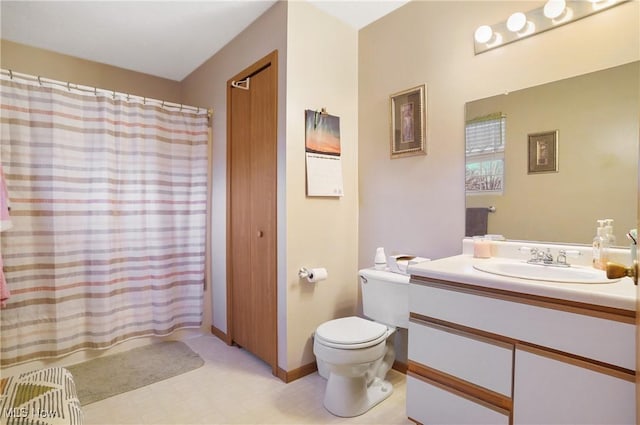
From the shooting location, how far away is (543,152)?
1534 mm

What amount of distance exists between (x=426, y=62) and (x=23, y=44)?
9.99 ft

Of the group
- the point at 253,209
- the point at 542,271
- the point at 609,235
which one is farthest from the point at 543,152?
the point at 253,209

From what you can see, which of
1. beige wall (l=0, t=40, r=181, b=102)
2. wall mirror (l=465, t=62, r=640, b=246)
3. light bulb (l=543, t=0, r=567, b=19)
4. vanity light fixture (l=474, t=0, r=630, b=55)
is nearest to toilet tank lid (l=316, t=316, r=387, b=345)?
wall mirror (l=465, t=62, r=640, b=246)

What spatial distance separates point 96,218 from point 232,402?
5.01 ft

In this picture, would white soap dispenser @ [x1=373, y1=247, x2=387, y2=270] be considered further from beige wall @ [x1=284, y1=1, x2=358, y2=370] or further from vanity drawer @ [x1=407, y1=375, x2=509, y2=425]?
vanity drawer @ [x1=407, y1=375, x2=509, y2=425]

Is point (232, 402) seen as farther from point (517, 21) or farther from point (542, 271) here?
point (517, 21)

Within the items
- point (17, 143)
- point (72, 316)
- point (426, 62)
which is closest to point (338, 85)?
point (426, 62)

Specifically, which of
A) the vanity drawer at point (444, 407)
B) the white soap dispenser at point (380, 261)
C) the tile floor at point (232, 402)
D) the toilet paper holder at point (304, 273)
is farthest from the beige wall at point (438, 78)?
the tile floor at point (232, 402)

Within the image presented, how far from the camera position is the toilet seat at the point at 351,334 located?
1607mm

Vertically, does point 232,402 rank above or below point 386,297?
Answer: below

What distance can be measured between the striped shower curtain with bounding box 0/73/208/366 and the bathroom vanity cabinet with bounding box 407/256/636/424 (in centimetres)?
A: 195

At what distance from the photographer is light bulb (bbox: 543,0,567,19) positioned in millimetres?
1450

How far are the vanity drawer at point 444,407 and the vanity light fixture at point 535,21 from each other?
1.67 meters

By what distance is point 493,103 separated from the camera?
1675 millimetres
